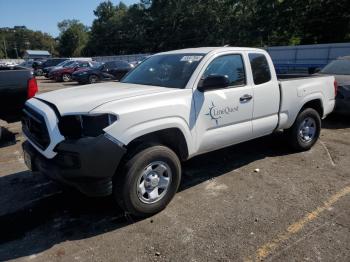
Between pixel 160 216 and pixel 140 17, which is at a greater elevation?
pixel 140 17

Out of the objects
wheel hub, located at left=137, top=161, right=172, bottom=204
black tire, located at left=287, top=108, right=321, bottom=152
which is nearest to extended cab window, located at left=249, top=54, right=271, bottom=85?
black tire, located at left=287, top=108, right=321, bottom=152

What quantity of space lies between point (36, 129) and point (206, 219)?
2.18 meters

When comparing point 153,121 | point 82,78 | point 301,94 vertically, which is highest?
point 153,121

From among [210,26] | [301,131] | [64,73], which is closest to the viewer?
[301,131]

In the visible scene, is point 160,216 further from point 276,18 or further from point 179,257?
point 276,18

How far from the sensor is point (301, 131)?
19.5 ft

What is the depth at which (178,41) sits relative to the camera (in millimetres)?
63625

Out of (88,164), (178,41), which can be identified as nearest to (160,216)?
(88,164)

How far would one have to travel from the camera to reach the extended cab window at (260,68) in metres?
4.98

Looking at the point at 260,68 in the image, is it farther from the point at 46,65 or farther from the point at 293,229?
the point at 46,65

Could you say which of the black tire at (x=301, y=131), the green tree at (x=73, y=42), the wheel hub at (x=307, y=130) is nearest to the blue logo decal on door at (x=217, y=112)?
the black tire at (x=301, y=131)

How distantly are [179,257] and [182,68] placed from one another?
239 cm

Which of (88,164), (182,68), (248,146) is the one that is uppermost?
(182,68)

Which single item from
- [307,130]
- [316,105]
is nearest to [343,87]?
[316,105]
